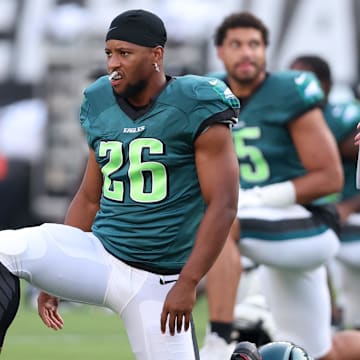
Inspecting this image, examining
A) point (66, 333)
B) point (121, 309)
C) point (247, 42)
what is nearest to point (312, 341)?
point (247, 42)

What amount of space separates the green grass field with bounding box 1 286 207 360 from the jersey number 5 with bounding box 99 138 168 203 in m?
2.91

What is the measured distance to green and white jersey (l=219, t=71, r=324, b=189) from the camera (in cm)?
596

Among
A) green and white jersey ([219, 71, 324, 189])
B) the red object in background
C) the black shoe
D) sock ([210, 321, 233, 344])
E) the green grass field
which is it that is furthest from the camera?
the red object in background

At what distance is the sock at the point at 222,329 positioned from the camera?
18.2 ft

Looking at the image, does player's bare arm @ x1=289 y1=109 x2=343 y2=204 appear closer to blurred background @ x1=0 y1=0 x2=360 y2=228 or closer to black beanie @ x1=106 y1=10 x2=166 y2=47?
black beanie @ x1=106 y1=10 x2=166 y2=47

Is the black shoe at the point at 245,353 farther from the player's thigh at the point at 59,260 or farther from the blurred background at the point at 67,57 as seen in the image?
the blurred background at the point at 67,57

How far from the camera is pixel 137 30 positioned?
4316 millimetres

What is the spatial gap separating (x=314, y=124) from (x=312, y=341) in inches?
38.6

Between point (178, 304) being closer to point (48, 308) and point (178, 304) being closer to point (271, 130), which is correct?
point (48, 308)

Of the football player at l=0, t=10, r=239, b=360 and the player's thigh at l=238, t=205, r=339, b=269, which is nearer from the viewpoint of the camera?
the football player at l=0, t=10, r=239, b=360

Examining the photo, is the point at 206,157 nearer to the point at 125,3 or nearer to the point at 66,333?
the point at 66,333

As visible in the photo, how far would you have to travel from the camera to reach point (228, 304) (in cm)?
565

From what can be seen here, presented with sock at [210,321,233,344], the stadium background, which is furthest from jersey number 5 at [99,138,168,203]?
the stadium background

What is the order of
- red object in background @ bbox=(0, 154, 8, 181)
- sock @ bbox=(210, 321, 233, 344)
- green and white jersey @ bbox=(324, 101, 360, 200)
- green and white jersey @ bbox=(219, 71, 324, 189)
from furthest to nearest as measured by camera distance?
red object in background @ bbox=(0, 154, 8, 181) < green and white jersey @ bbox=(324, 101, 360, 200) < green and white jersey @ bbox=(219, 71, 324, 189) < sock @ bbox=(210, 321, 233, 344)
